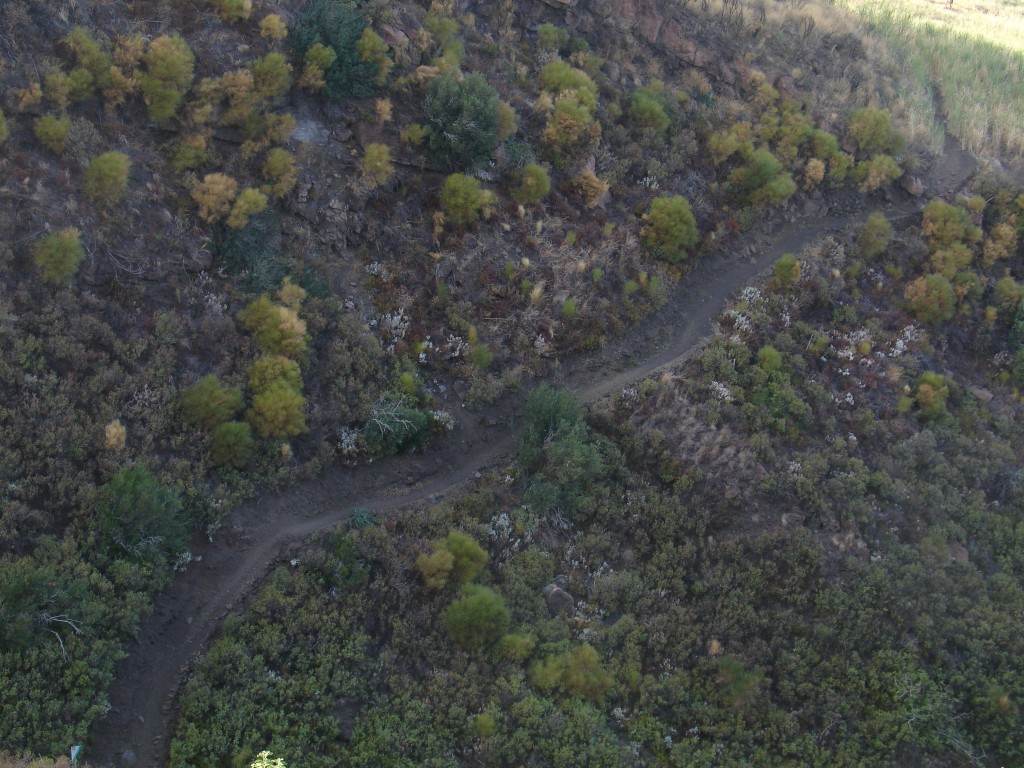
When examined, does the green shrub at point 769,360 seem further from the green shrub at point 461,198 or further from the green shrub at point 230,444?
the green shrub at point 230,444

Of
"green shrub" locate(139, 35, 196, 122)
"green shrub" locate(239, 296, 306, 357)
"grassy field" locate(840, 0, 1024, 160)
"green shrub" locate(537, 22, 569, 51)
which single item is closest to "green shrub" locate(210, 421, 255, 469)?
"green shrub" locate(239, 296, 306, 357)

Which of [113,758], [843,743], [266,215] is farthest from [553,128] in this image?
[113,758]

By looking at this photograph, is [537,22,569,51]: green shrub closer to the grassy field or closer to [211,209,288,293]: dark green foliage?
[211,209,288,293]: dark green foliage

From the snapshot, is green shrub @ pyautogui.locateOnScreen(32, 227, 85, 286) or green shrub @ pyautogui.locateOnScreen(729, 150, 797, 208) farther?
green shrub @ pyautogui.locateOnScreen(729, 150, 797, 208)

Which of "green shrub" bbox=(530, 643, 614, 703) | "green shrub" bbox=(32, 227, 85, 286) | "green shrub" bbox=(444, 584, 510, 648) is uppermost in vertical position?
"green shrub" bbox=(32, 227, 85, 286)

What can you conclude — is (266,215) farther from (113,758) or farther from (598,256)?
(113,758)

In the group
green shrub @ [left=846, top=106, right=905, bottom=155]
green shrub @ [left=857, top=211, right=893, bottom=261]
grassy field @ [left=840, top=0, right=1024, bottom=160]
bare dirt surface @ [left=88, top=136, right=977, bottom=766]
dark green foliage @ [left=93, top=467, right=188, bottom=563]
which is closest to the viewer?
bare dirt surface @ [left=88, top=136, right=977, bottom=766]
